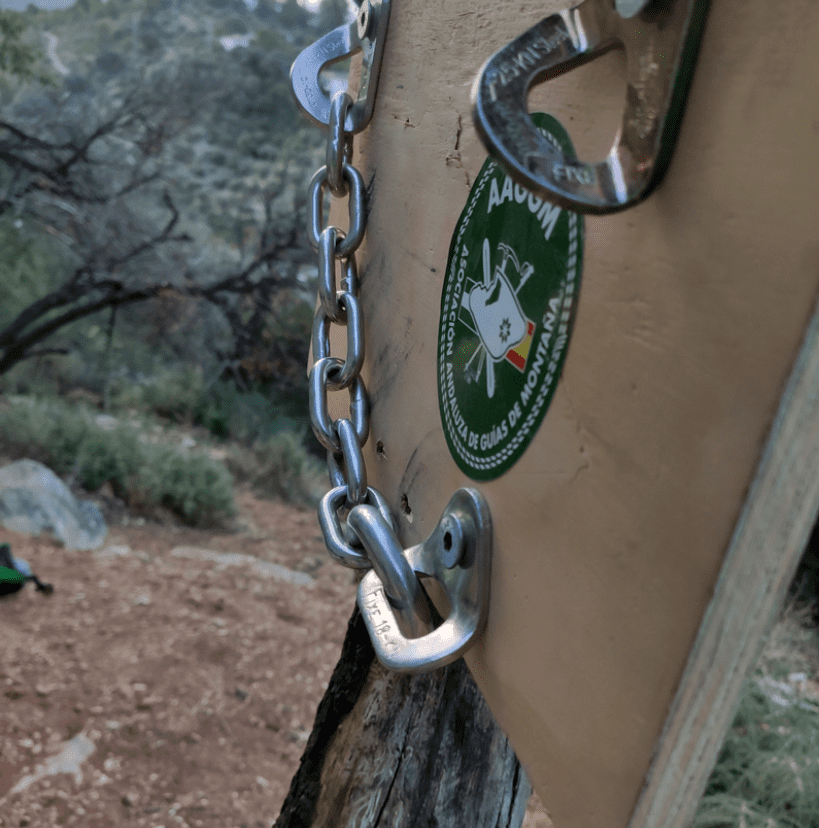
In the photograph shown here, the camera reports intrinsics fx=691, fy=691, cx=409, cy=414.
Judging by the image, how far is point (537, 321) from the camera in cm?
35

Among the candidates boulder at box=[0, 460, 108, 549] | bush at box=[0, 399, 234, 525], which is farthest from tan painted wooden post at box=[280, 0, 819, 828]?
bush at box=[0, 399, 234, 525]

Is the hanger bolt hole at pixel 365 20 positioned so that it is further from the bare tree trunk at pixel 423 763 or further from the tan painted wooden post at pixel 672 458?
the bare tree trunk at pixel 423 763

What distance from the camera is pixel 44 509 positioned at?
3330mm

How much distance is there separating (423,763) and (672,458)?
1.86ft

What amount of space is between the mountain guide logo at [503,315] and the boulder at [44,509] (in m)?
3.33

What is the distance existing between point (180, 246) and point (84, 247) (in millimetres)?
579

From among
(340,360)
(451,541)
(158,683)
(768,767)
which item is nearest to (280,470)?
(158,683)

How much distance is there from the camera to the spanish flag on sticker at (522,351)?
1.16 feet

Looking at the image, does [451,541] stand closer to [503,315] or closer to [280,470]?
[503,315]

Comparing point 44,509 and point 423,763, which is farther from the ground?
point 423,763

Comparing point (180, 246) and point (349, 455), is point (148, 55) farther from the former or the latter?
point (349, 455)

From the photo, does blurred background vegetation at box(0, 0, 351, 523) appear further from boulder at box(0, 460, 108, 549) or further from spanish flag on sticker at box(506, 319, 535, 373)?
spanish flag on sticker at box(506, 319, 535, 373)

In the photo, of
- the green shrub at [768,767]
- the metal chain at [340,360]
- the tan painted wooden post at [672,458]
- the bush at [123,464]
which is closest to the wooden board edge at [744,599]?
the tan painted wooden post at [672,458]

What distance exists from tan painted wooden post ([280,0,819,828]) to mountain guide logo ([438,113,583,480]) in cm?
1
